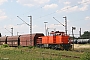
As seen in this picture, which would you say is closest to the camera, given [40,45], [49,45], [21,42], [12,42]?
[49,45]

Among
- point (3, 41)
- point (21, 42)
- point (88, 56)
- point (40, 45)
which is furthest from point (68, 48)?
point (3, 41)

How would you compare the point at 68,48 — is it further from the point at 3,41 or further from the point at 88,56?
the point at 3,41

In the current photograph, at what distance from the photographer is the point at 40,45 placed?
43.2 m

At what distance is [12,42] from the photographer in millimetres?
56062

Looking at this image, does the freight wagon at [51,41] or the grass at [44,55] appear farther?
the freight wagon at [51,41]

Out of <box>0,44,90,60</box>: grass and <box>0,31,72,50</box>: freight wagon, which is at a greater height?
<box>0,31,72,50</box>: freight wagon

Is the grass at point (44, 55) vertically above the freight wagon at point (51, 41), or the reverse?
the freight wagon at point (51, 41)

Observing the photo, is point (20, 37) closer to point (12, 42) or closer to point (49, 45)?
point (12, 42)

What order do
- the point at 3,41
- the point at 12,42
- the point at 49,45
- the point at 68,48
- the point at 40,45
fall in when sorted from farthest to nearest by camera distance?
the point at 3,41
the point at 12,42
the point at 40,45
the point at 49,45
the point at 68,48

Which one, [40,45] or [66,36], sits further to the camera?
[40,45]

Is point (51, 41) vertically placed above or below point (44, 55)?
above

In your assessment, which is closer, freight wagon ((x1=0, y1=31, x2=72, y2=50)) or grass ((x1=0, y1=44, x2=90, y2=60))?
grass ((x1=0, y1=44, x2=90, y2=60))

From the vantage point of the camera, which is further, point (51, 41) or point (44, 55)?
point (51, 41)

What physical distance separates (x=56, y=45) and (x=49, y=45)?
2.40 m
